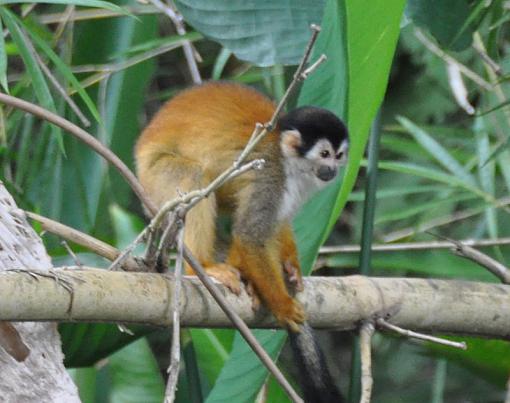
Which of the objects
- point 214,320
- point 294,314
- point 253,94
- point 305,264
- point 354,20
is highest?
point 253,94

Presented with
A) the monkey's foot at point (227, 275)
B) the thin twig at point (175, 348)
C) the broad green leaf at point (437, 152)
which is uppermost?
the broad green leaf at point (437, 152)

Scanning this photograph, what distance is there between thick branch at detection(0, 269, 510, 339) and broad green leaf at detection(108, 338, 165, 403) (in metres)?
0.58

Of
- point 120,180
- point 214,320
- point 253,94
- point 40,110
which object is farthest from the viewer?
point 120,180

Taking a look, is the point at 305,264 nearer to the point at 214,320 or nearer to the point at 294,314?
the point at 294,314

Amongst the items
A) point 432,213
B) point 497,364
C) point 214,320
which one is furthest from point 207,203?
point 432,213

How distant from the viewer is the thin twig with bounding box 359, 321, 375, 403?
1.60 meters

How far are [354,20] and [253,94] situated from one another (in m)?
0.62

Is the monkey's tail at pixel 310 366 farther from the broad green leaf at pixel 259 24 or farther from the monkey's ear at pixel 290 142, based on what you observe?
the broad green leaf at pixel 259 24

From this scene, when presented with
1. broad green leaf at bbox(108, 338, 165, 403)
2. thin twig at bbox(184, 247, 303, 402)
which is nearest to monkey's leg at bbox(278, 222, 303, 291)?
broad green leaf at bbox(108, 338, 165, 403)

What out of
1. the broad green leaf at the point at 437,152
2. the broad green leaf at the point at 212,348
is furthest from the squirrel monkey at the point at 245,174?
the broad green leaf at the point at 437,152

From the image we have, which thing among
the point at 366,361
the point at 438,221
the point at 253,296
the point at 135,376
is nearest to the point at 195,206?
the point at 253,296

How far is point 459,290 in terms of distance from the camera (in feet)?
6.86

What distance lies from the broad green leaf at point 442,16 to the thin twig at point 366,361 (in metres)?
0.84

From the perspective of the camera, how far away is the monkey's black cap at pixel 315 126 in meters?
2.22
